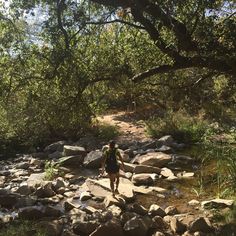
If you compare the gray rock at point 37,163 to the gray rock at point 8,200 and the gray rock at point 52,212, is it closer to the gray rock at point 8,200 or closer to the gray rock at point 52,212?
the gray rock at point 8,200

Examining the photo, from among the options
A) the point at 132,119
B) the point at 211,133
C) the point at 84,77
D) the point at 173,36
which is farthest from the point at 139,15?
the point at 132,119

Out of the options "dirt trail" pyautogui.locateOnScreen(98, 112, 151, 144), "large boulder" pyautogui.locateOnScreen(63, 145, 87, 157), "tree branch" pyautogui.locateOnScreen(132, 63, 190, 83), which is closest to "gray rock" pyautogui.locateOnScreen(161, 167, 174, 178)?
"large boulder" pyautogui.locateOnScreen(63, 145, 87, 157)

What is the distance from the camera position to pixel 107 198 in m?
10.9

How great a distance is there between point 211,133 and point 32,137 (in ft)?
24.9

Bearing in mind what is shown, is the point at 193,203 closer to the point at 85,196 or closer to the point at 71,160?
the point at 85,196

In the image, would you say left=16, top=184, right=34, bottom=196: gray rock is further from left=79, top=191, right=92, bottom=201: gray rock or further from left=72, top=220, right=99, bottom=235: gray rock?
left=72, top=220, right=99, bottom=235: gray rock

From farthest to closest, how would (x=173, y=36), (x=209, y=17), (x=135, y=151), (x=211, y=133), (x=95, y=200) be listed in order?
(x=135, y=151) → (x=211, y=133) → (x=95, y=200) → (x=173, y=36) → (x=209, y=17)

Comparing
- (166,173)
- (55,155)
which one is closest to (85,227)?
(166,173)

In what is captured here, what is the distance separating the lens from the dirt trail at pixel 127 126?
19.4 meters

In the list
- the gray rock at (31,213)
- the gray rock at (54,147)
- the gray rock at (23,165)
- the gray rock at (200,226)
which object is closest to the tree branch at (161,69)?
the gray rock at (200,226)

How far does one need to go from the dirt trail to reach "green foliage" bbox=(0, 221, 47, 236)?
9.87 meters

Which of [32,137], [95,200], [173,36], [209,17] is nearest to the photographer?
[209,17]

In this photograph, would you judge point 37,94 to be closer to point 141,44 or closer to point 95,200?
point 141,44

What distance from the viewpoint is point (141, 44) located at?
9945 millimetres
